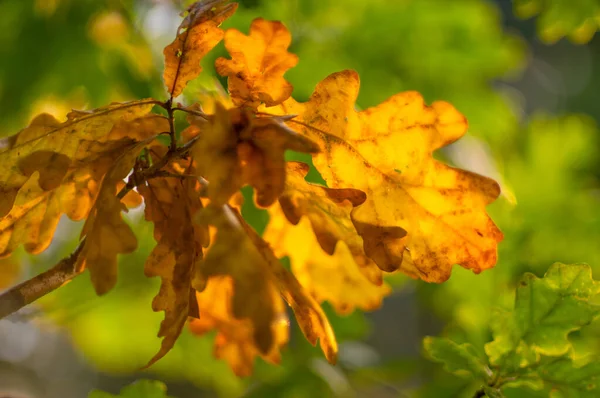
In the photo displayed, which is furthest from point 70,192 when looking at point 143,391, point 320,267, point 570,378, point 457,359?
point 570,378

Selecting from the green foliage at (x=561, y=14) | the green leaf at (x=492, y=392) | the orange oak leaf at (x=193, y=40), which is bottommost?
the green leaf at (x=492, y=392)

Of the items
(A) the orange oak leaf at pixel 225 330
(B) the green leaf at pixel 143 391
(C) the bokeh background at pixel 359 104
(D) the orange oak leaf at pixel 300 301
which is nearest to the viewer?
(D) the orange oak leaf at pixel 300 301

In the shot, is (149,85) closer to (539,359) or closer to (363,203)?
(363,203)

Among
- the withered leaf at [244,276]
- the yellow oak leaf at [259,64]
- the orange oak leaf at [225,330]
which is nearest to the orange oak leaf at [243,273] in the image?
the withered leaf at [244,276]

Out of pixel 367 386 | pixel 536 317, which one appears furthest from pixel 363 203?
pixel 367 386

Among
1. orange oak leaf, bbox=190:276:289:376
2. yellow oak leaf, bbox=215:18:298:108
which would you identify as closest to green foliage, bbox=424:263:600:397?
orange oak leaf, bbox=190:276:289:376

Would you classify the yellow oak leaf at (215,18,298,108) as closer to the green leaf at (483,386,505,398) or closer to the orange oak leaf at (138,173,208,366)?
the orange oak leaf at (138,173,208,366)

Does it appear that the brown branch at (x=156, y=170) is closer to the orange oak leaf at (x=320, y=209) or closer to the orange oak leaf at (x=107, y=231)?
the orange oak leaf at (x=107, y=231)
